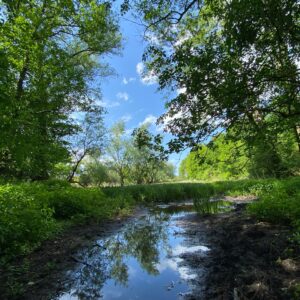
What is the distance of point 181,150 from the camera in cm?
582

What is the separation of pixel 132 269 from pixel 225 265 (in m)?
1.73

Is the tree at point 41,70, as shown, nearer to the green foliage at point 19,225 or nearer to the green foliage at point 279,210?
the green foliage at point 19,225

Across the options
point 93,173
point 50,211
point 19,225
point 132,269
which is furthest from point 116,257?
point 93,173

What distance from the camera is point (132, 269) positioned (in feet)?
17.3

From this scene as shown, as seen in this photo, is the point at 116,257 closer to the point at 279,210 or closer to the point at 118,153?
the point at 279,210

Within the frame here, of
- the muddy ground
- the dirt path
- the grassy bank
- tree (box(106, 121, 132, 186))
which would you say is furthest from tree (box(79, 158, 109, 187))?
the dirt path

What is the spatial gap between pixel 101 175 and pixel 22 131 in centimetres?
3190

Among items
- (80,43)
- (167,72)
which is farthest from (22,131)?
(80,43)

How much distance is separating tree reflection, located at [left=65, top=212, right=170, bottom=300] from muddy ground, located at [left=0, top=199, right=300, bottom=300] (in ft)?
1.02

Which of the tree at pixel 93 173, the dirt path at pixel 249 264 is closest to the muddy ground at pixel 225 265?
the dirt path at pixel 249 264

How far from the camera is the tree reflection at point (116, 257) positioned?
4.35 meters

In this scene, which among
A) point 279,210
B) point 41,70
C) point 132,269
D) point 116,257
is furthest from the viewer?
point 41,70

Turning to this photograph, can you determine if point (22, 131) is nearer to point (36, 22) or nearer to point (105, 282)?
point (105, 282)

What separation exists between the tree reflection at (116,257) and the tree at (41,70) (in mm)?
3376
